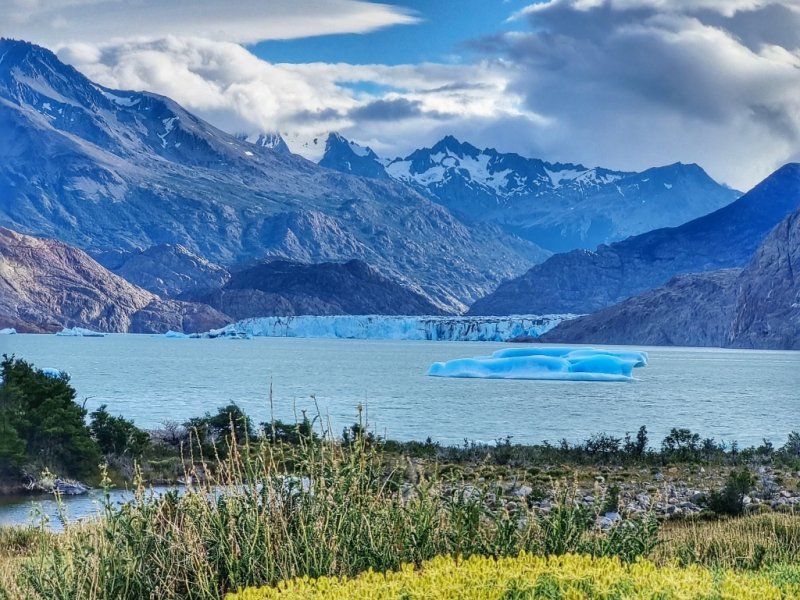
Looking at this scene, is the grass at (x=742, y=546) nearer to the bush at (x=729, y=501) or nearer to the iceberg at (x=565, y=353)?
the bush at (x=729, y=501)

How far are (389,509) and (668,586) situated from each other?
3.31 m

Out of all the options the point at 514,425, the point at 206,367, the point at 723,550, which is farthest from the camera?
the point at 206,367

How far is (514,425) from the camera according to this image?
5041 centimetres

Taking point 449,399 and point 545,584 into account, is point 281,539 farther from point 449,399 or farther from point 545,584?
point 449,399

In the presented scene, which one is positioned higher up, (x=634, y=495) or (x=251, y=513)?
(x=251, y=513)

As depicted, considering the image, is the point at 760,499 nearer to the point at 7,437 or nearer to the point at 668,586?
the point at 668,586

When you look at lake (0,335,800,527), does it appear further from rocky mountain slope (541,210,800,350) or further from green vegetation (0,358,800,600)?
rocky mountain slope (541,210,800,350)

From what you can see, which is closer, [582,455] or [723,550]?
[723,550]

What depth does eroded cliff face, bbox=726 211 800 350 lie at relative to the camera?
162 m

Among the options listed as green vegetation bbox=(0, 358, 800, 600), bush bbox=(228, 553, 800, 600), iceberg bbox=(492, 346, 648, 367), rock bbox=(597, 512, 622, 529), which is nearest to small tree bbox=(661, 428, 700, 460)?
rock bbox=(597, 512, 622, 529)

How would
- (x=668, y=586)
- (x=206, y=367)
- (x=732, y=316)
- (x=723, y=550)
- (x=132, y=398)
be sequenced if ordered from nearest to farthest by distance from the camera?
(x=668, y=586)
(x=723, y=550)
(x=132, y=398)
(x=206, y=367)
(x=732, y=316)

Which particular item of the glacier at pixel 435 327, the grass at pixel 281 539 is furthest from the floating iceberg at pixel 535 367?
the glacier at pixel 435 327

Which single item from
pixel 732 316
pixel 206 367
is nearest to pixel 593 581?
pixel 206 367

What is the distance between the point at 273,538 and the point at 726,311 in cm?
18714
